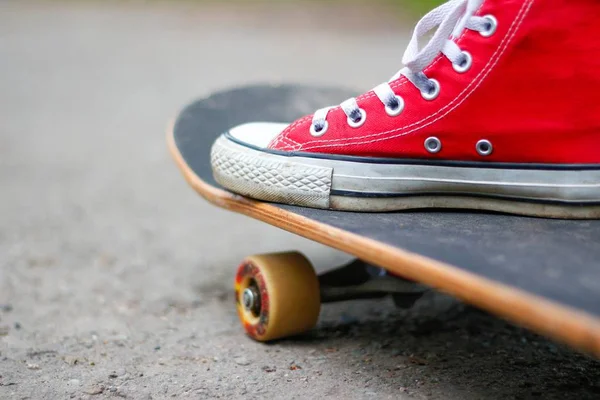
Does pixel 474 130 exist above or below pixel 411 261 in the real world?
above

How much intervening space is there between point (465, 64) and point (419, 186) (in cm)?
23

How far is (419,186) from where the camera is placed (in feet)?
4.21

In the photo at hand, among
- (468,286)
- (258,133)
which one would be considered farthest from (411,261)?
(258,133)

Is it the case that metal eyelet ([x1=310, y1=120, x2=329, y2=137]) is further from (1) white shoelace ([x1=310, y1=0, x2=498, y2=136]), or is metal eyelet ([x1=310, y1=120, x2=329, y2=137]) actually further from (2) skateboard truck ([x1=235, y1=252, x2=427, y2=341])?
(2) skateboard truck ([x1=235, y1=252, x2=427, y2=341])

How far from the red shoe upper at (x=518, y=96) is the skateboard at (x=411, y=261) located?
0.41 ft

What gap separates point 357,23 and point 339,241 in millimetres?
6863

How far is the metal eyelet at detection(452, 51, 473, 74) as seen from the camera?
123cm

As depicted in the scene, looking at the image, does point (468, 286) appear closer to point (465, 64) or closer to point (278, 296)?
point (465, 64)

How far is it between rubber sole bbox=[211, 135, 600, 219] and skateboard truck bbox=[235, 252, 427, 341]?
20cm

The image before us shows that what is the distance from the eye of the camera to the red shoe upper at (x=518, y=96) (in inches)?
47.7

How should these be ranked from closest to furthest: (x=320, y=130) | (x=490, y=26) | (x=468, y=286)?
(x=468, y=286)
(x=490, y=26)
(x=320, y=130)

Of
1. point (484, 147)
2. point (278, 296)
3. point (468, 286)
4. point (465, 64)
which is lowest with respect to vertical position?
point (278, 296)

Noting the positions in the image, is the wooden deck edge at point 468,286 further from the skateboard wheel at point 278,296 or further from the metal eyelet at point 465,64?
the metal eyelet at point 465,64

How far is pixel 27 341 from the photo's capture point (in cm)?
153
